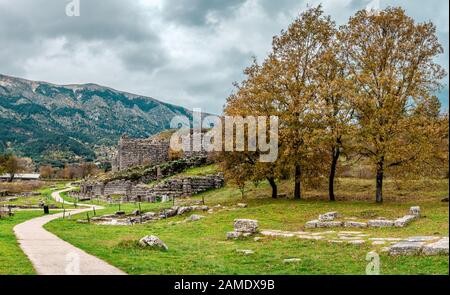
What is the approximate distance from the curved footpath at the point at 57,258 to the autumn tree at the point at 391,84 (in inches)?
886

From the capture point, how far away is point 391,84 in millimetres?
36312

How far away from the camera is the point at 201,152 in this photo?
7262cm

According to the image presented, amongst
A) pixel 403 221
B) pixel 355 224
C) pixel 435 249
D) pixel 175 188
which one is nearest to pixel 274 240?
pixel 355 224

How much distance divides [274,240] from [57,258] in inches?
379

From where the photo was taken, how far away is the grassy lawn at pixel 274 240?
15992 mm

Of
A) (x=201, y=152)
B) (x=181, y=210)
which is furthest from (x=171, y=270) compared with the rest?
(x=201, y=152)

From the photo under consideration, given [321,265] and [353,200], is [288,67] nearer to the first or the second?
[353,200]

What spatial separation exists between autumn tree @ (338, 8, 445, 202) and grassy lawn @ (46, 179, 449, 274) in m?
4.00

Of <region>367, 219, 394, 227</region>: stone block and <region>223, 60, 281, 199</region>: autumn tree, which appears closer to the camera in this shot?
<region>367, 219, 394, 227</region>: stone block

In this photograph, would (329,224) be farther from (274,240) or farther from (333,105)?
(333,105)

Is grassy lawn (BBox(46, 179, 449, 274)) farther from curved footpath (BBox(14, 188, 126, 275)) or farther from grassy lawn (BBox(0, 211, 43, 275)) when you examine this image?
grassy lawn (BBox(0, 211, 43, 275))

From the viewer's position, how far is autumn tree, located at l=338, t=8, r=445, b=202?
115ft

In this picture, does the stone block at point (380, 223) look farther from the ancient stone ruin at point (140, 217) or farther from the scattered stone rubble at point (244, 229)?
the ancient stone ruin at point (140, 217)

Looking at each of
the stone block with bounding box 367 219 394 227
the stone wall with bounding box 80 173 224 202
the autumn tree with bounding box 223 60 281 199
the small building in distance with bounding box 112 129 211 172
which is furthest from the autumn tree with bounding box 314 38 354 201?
the small building in distance with bounding box 112 129 211 172
